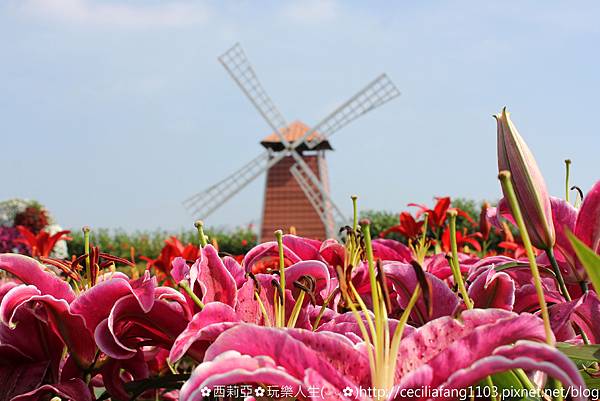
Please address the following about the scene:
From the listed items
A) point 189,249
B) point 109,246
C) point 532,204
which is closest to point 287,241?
point 532,204

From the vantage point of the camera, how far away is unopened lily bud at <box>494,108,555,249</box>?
32.8 inches

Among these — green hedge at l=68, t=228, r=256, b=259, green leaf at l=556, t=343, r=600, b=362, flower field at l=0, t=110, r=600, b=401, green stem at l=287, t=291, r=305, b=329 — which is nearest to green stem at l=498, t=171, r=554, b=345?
flower field at l=0, t=110, r=600, b=401

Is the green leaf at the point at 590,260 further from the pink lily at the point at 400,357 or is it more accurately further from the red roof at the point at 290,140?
the red roof at the point at 290,140

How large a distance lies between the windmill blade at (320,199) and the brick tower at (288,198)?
704 mm

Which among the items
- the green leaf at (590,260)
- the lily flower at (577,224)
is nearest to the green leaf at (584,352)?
the green leaf at (590,260)

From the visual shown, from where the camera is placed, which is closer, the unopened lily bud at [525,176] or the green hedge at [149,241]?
the unopened lily bud at [525,176]

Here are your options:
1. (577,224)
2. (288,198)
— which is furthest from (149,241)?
(577,224)

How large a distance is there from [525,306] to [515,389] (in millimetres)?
293

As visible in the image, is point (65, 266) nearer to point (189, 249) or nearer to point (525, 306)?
point (525, 306)

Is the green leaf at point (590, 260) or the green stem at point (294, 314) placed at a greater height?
the green leaf at point (590, 260)

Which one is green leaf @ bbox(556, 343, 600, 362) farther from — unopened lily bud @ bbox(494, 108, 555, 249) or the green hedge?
the green hedge

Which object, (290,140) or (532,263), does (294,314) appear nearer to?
(532,263)

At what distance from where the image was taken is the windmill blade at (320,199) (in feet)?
63.2

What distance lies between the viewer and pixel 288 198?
71.7 ft
